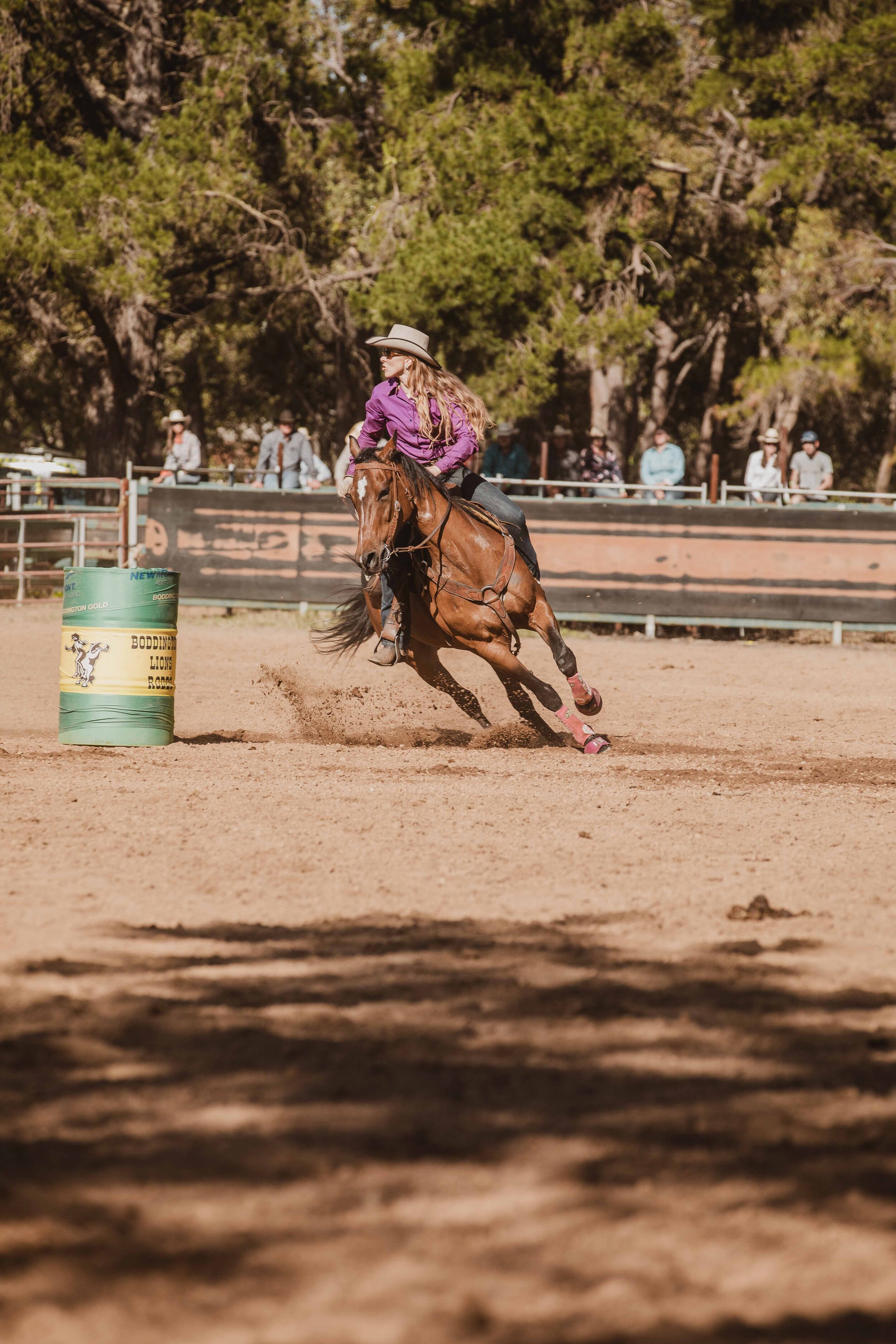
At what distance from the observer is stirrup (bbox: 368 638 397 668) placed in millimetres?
9328

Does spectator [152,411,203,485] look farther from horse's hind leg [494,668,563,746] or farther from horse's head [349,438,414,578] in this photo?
horse's head [349,438,414,578]

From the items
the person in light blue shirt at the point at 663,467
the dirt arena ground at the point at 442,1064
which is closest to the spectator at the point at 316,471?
the person in light blue shirt at the point at 663,467

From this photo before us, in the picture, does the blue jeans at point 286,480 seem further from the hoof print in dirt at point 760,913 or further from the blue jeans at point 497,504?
the hoof print in dirt at point 760,913

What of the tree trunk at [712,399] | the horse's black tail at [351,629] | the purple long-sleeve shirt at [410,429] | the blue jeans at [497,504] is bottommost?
the horse's black tail at [351,629]

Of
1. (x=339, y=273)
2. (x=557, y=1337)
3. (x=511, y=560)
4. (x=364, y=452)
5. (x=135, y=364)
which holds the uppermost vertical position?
(x=339, y=273)

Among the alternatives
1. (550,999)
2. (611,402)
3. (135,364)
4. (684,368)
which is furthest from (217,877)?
(684,368)

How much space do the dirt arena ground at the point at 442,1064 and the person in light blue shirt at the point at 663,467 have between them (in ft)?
40.0

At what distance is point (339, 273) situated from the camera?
1110 inches

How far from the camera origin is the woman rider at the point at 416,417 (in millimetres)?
9406

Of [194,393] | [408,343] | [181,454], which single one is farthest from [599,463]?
[194,393]

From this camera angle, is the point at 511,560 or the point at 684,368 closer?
the point at 511,560

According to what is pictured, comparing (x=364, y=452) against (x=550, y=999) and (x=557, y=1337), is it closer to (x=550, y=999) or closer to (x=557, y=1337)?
(x=550, y=999)

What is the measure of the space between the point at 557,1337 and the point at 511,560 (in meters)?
7.15

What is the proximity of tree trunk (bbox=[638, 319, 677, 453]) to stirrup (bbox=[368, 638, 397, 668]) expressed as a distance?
2704 cm
